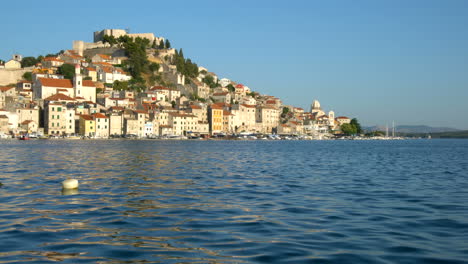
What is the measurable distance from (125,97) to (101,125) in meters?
11.7

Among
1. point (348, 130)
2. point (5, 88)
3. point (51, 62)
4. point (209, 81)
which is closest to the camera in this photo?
point (5, 88)

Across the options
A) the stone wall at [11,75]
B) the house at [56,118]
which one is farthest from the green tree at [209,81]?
the house at [56,118]

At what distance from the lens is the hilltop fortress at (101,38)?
123m

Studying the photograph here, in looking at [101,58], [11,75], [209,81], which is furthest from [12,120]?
[209,81]

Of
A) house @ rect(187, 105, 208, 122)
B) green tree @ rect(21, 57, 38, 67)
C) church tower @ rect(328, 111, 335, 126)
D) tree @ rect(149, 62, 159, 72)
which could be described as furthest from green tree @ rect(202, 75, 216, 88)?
church tower @ rect(328, 111, 335, 126)

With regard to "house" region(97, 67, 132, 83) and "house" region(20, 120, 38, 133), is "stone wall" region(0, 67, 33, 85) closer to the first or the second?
"house" region(97, 67, 132, 83)

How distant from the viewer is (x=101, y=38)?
12788 centimetres

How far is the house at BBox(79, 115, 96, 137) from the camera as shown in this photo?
8800 centimetres

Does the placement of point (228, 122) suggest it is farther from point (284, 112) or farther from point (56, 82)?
point (56, 82)

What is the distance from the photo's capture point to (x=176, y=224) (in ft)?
34.8

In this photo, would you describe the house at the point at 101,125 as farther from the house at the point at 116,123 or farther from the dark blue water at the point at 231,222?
the dark blue water at the point at 231,222

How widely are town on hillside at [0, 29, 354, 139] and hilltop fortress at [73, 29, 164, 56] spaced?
258 millimetres

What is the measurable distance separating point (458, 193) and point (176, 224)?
1080cm

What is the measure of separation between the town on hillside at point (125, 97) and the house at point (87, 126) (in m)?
0.18
